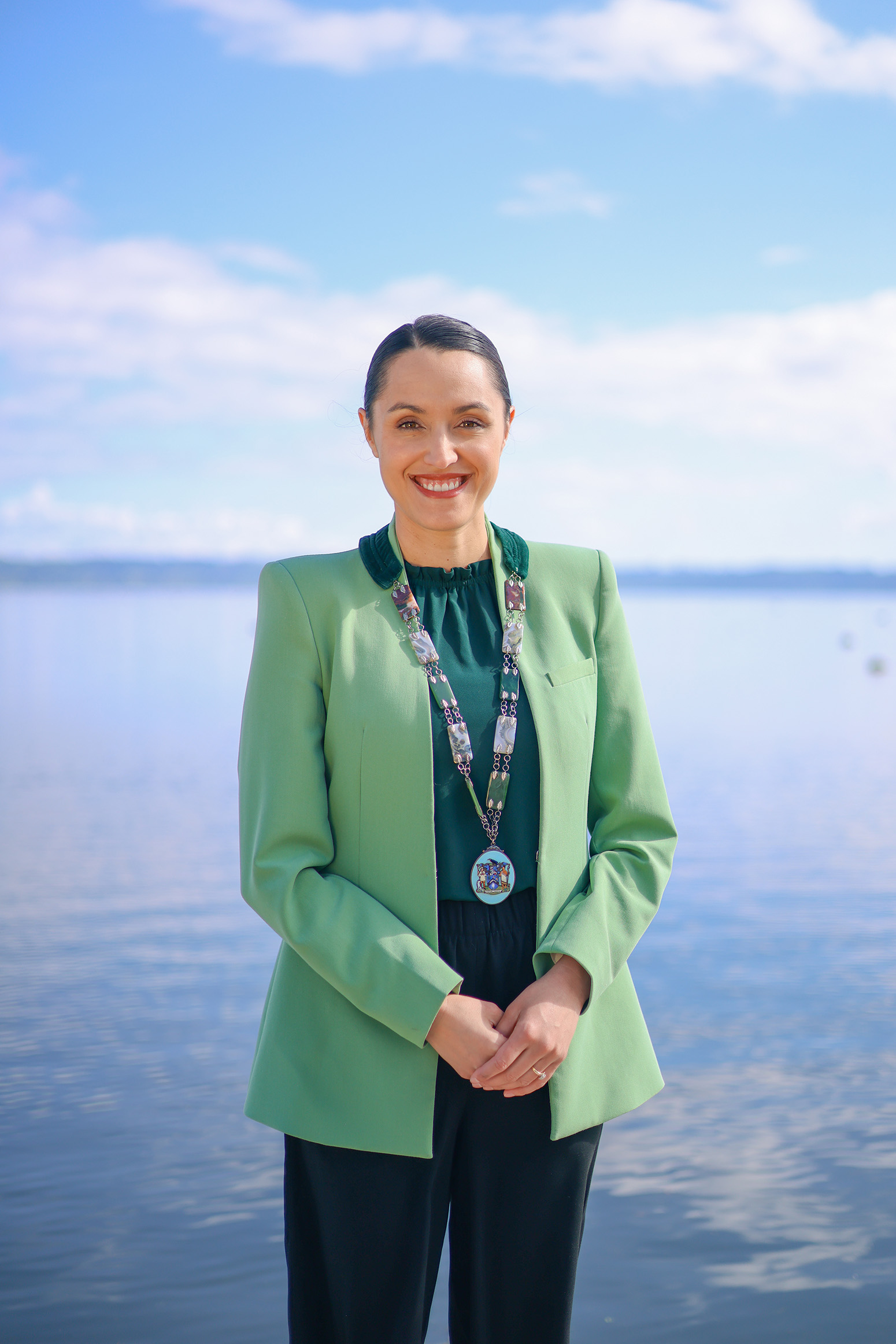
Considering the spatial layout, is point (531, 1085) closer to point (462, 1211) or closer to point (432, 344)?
point (462, 1211)

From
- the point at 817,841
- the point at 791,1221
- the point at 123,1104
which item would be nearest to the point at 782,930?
the point at 817,841

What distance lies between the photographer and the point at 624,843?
6.86 ft

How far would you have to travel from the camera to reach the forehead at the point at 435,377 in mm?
1984

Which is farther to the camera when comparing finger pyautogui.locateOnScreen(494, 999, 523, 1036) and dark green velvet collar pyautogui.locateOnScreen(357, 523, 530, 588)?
dark green velvet collar pyautogui.locateOnScreen(357, 523, 530, 588)

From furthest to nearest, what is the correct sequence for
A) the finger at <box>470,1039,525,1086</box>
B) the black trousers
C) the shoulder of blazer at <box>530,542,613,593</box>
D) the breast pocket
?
the shoulder of blazer at <box>530,542,613,593</box> → the breast pocket → the black trousers → the finger at <box>470,1039,525,1086</box>

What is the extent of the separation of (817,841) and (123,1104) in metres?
6.42

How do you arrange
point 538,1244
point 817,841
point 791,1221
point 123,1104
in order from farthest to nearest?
point 817,841, point 123,1104, point 791,1221, point 538,1244

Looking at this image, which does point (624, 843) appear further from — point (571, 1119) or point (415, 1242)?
point (415, 1242)

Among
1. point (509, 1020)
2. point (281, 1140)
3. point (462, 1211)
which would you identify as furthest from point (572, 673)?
point (281, 1140)

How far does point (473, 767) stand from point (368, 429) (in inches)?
24.6

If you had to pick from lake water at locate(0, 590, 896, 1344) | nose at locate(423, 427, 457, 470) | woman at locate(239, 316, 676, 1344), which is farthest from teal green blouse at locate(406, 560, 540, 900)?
lake water at locate(0, 590, 896, 1344)

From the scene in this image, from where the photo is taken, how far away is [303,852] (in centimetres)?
193

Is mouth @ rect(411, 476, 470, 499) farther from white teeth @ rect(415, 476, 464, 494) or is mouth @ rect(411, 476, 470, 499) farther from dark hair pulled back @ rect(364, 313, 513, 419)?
dark hair pulled back @ rect(364, 313, 513, 419)

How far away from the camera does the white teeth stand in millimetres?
2027
